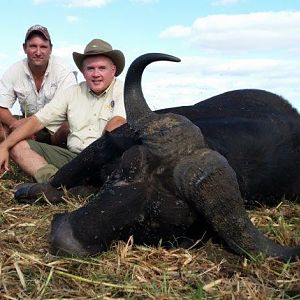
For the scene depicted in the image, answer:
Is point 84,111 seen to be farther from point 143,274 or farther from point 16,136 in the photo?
point 143,274

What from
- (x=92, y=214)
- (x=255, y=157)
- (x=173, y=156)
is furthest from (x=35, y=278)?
(x=255, y=157)

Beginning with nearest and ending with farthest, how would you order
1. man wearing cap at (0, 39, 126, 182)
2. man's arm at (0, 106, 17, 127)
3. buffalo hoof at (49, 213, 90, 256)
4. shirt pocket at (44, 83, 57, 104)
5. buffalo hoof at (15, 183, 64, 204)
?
buffalo hoof at (49, 213, 90, 256) < buffalo hoof at (15, 183, 64, 204) < man wearing cap at (0, 39, 126, 182) < man's arm at (0, 106, 17, 127) < shirt pocket at (44, 83, 57, 104)

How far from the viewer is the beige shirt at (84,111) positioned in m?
5.86

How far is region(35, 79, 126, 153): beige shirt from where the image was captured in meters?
5.86

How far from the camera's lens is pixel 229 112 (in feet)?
15.0

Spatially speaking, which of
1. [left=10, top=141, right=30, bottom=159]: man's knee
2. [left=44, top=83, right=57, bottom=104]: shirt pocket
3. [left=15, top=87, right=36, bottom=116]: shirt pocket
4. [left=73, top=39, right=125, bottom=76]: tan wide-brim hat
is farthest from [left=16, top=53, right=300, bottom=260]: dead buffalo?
[left=15, top=87, right=36, bottom=116]: shirt pocket

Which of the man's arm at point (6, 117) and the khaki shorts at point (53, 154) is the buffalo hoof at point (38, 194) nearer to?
the khaki shorts at point (53, 154)

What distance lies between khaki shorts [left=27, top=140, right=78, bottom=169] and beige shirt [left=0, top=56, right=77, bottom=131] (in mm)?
1333

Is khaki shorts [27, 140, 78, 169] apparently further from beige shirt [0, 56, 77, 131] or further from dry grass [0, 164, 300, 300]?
dry grass [0, 164, 300, 300]

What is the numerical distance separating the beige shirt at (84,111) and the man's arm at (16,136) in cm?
8

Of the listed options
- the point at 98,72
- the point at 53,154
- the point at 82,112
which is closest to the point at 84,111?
the point at 82,112

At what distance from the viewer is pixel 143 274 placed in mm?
3021

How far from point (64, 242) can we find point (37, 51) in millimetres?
4636

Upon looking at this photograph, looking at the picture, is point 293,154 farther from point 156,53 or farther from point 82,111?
point 82,111
